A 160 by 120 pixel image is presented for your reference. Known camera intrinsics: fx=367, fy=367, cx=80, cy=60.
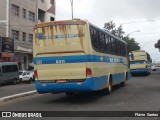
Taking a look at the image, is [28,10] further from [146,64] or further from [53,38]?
[53,38]

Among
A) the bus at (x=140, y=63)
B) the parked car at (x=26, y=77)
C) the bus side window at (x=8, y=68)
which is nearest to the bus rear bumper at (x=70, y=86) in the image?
the bus side window at (x=8, y=68)

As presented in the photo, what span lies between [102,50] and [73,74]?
A: 293 cm

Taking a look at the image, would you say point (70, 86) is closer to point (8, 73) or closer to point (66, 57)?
point (66, 57)

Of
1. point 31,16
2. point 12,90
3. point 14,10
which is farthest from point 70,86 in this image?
point 31,16

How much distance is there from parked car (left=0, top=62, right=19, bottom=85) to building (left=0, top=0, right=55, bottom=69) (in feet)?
28.0

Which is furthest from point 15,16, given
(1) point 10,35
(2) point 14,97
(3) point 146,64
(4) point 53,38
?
(4) point 53,38

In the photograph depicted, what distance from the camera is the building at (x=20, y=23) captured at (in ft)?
152

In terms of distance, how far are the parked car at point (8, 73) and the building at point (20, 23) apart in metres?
8.52

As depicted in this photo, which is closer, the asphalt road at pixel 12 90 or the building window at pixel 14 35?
the asphalt road at pixel 12 90

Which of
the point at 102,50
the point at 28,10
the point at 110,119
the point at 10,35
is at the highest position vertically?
the point at 28,10

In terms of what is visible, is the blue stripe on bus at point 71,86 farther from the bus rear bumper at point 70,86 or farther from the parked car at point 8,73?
the parked car at point 8,73

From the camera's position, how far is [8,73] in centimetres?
3538

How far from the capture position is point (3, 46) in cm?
4331

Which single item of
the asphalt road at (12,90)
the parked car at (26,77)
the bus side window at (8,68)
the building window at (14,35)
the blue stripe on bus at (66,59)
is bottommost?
the asphalt road at (12,90)
